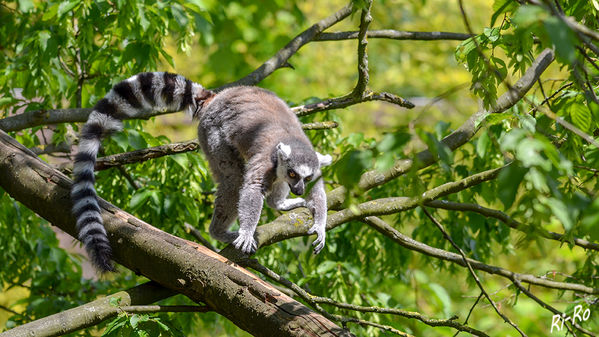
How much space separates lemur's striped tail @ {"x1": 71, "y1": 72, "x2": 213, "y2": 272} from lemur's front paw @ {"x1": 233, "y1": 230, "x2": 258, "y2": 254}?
0.77 m

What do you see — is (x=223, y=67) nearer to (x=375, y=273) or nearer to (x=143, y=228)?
(x=375, y=273)

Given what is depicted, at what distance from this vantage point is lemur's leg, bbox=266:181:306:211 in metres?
4.70

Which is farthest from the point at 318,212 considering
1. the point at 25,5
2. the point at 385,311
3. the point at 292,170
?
the point at 25,5

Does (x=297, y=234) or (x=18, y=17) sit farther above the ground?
(x=18, y=17)

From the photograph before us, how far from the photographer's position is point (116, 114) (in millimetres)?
4051

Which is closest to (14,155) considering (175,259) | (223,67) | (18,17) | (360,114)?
(175,259)

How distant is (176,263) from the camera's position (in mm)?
3162

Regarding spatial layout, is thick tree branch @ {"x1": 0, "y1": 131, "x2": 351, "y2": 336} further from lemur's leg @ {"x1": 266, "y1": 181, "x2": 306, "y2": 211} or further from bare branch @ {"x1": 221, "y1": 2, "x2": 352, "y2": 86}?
bare branch @ {"x1": 221, "y1": 2, "x2": 352, "y2": 86}

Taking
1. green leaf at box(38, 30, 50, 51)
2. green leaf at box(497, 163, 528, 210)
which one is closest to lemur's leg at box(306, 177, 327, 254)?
green leaf at box(38, 30, 50, 51)

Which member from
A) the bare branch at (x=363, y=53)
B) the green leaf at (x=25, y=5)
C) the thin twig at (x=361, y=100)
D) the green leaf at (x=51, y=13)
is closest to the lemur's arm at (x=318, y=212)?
the thin twig at (x=361, y=100)

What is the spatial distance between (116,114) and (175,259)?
51.7 inches

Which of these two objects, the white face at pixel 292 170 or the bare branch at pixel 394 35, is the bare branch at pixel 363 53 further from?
the bare branch at pixel 394 35

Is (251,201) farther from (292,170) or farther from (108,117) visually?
(108,117)

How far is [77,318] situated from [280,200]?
2.06 meters
